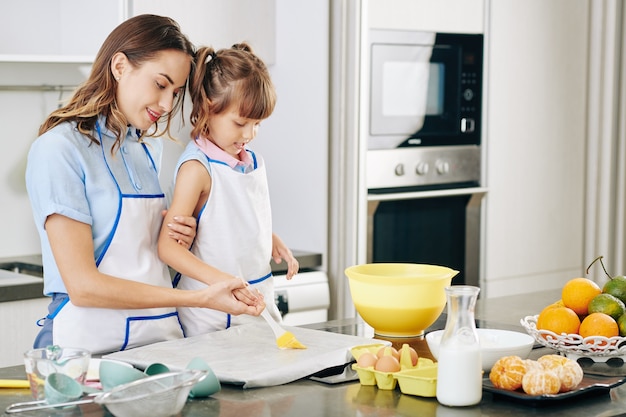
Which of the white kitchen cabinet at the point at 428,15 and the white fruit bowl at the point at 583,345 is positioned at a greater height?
the white kitchen cabinet at the point at 428,15

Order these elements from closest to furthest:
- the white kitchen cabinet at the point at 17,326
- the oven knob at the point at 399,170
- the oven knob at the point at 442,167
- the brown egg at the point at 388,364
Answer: the brown egg at the point at 388,364
the white kitchen cabinet at the point at 17,326
the oven knob at the point at 399,170
the oven knob at the point at 442,167

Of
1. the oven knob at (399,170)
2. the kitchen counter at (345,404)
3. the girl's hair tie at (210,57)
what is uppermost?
the girl's hair tie at (210,57)

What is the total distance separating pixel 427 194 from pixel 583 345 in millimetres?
1642

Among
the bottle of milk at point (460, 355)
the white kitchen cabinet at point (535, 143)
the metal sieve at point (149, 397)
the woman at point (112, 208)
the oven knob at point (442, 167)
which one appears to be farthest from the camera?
the white kitchen cabinet at point (535, 143)

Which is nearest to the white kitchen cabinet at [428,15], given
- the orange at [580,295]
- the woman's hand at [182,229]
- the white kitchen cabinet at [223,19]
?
the white kitchen cabinet at [223,19]

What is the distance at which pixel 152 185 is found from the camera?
193cm

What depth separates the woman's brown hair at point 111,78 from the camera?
184 centimetres

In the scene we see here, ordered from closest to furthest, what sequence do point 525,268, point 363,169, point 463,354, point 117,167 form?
point 463,354
point 117,167
point 363,169
point 525,268

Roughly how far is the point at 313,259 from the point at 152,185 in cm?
132

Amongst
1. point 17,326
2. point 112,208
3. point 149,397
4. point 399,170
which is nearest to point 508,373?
point 149,397

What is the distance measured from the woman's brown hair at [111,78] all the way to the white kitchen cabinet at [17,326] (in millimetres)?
874

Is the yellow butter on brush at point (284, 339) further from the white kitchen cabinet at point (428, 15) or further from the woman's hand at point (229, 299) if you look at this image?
the white kitchen cabinet at point (428, 15)

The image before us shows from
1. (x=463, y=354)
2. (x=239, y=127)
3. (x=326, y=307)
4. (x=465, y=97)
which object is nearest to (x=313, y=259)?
(x=326, y=307)

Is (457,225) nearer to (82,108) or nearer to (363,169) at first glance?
(363,169)
